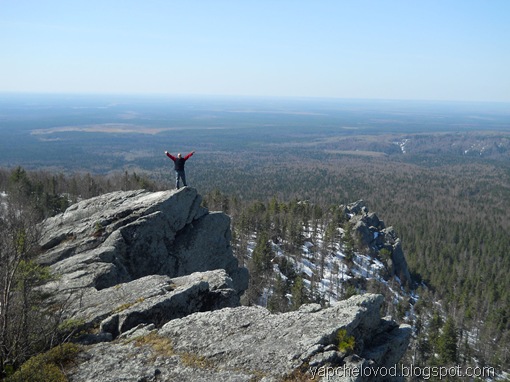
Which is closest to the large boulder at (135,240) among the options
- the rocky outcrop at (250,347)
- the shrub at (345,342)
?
the rocky outcrop at (250,347)

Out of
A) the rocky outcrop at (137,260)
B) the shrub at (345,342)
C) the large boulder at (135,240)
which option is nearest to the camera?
the shrub at (345,342)

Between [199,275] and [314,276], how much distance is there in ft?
178

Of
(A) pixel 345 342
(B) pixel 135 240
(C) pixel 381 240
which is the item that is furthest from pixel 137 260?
(C) pixel 381 240

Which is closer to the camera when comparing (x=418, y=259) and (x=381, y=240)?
(x=381, y=240)

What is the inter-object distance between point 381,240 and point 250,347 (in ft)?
274

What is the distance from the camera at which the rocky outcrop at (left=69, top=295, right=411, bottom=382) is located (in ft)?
41.2

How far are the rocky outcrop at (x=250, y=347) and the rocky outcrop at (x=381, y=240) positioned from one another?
7458 cm

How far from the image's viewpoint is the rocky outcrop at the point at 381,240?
86.1 meters

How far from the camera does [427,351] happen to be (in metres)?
60.6

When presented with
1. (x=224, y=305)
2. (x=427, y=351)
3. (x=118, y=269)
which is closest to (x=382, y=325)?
(x=224, y=305)

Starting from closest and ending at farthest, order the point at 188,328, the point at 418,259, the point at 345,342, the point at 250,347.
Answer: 1. the point at 345,342
2. the point at 250,347
3. the point at 188,328
4. the point at 418,259

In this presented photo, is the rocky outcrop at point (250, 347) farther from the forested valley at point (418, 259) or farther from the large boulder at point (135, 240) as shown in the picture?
the large boulder at point (135, 240)

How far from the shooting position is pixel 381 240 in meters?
91.2

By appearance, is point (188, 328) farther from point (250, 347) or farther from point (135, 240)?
point (135, 240)
